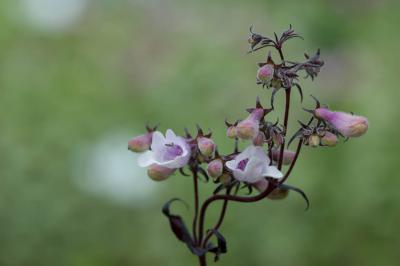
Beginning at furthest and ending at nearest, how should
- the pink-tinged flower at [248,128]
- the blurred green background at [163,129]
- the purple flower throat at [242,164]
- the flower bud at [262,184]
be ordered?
the blurred green background at [163,129], the flower bud at [262,184], the purple flower throat at [242,164], the pink-tinged flower at [248,128]

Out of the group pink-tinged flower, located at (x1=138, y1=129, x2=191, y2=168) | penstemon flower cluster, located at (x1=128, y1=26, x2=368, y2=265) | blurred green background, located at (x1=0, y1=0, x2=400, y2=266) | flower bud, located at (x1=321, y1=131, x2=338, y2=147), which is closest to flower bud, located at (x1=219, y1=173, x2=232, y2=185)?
penstemon flower cluster, located at (x1=128, y1=26, x2=368, y2=265)

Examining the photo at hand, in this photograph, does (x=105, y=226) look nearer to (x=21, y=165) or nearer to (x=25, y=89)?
(x=21, y=165)

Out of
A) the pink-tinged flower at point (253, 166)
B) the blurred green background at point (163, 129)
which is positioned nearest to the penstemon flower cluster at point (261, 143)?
the pink-tinged flower at point (253, 166)

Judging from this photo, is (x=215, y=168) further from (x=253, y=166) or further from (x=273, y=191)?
(x=273, y=191)

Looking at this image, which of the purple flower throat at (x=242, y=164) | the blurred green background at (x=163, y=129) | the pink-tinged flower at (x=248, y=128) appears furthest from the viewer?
the blurred green background at (x=163, y=129)

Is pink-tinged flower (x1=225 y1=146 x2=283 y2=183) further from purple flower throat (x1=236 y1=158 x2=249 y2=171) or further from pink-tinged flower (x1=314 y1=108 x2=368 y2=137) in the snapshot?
pink-tinged flower (x1=314 y1=108 x2=368 y2=137)

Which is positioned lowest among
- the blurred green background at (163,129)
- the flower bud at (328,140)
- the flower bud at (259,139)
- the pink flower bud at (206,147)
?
the blurred green background at (163,129)

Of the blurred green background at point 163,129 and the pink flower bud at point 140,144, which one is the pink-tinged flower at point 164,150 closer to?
the pink flower bud at point 140,144
